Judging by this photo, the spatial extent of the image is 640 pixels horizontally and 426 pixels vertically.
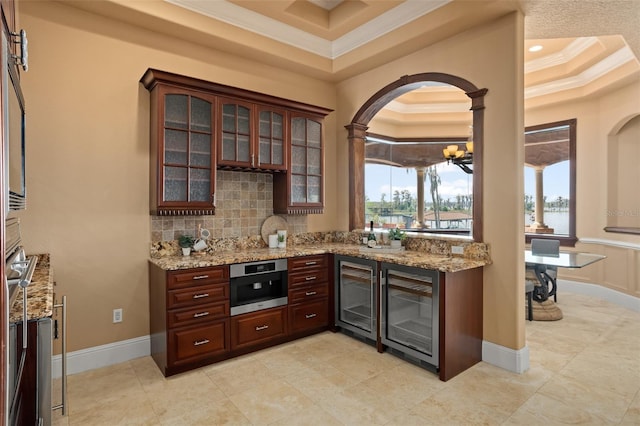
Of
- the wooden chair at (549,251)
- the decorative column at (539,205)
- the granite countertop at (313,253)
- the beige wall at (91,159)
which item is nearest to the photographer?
the beige wall at (91,159)

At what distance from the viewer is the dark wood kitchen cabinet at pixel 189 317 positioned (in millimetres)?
2816

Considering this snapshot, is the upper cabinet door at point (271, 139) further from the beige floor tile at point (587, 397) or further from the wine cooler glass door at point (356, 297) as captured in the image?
the beige floor tile at point (587, 397)

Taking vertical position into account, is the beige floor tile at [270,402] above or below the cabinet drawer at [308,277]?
below

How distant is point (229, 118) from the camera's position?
338 cm

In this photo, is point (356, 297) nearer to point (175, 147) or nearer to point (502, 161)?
point (502, 161)

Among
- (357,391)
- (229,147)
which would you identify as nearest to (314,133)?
(229,147)

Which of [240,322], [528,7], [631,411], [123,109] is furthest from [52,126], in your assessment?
[631,411]

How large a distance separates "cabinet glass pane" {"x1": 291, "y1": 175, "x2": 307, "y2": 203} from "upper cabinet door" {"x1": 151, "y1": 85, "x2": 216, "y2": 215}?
3.08 ft

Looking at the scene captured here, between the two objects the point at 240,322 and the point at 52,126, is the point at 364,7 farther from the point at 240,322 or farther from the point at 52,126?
the point at 240,322

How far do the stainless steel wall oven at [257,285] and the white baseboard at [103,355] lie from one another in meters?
0.92

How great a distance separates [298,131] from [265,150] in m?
0.50

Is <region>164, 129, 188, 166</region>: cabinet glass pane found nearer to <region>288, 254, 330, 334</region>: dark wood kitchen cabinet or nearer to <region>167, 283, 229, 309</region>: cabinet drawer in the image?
<region>167, 283, 229, 309</region>: cabinet drawer

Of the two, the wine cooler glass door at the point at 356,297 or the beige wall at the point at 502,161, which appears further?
the wine cooler glass door at the point at 356,297

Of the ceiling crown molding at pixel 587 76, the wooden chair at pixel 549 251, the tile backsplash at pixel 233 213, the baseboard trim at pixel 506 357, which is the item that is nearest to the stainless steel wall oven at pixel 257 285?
the tile backsplash at pixel 233 213
